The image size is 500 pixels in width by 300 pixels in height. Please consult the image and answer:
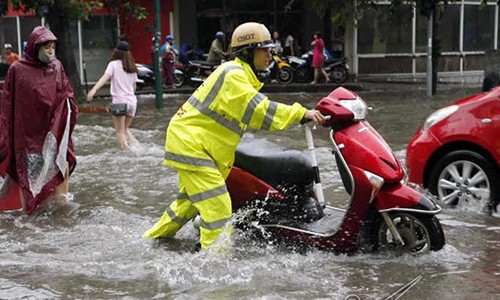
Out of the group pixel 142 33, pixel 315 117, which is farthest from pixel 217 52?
pixel 315 117

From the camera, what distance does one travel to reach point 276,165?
5.83m

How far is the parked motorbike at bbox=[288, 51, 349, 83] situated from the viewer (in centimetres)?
2472

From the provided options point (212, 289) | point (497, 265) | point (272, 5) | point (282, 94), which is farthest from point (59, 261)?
point (272, 5)

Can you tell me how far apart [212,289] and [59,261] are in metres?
1.41

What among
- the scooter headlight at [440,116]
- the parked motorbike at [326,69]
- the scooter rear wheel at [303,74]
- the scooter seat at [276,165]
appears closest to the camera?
the scooter seat at [276,165]

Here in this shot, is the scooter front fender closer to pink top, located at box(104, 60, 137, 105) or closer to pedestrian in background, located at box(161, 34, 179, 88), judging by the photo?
pink top, located at box(104, 60, 137, 105)

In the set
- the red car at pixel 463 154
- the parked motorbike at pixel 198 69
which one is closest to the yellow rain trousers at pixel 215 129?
the red car at pixel 463 154

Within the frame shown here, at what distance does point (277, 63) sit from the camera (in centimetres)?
2458

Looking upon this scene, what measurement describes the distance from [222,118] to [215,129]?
0.11 m

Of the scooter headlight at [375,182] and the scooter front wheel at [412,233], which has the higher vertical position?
the scooter headlight at [375,182]

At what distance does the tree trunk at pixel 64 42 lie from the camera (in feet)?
66.5

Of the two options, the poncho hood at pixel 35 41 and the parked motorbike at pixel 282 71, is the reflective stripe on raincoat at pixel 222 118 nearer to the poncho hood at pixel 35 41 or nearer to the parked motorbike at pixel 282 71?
the poncho hood at pixel 35 41

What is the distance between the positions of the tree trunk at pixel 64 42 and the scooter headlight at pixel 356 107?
15738 millimetres

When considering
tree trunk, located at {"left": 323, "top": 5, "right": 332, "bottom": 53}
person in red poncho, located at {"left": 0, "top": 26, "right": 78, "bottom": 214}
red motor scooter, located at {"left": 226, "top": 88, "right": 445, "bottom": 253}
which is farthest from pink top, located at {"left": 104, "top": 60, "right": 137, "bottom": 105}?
tree trunk, located at {"left": 323, "top": 5, "right": 332, "bottom": 53}
